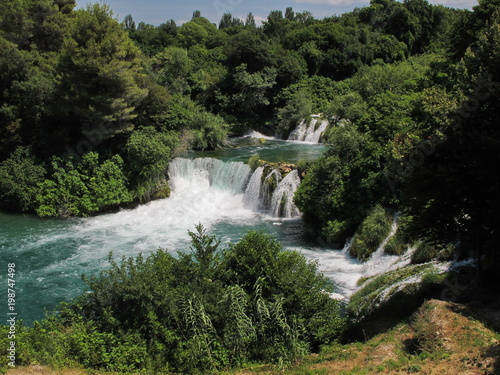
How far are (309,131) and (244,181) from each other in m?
10.3

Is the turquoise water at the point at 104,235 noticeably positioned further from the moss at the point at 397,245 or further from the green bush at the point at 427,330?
the green bush at the point at 427,330

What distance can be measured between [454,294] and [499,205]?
2.40m

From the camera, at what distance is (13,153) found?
73.0 ft

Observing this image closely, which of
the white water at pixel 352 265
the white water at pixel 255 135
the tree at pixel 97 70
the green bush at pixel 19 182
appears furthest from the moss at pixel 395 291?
the white water at pixel 255 135

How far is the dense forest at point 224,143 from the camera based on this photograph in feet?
29.3

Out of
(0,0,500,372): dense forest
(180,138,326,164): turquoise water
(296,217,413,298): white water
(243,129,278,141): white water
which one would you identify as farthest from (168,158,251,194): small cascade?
(243,129,278,141): white water

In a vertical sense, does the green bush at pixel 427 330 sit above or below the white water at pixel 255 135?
below

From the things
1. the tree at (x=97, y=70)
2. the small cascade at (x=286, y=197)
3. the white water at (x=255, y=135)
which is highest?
the tree at (x=97, y=70)

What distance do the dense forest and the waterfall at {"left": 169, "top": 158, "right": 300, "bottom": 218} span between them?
936 mm

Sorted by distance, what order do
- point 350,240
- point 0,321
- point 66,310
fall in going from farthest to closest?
point 350,240 < point 0,321 < point 66,310

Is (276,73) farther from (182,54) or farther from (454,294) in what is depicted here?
(454,294)

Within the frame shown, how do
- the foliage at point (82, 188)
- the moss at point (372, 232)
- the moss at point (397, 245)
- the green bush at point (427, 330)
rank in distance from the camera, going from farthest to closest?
the foliage at point (82, 188), the moss at point (372, 232), the moss at point (397, 245), the green bush at point (427, 330)

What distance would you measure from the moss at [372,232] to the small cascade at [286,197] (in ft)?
16.8

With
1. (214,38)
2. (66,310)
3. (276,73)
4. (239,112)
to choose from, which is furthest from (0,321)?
(214,38)
